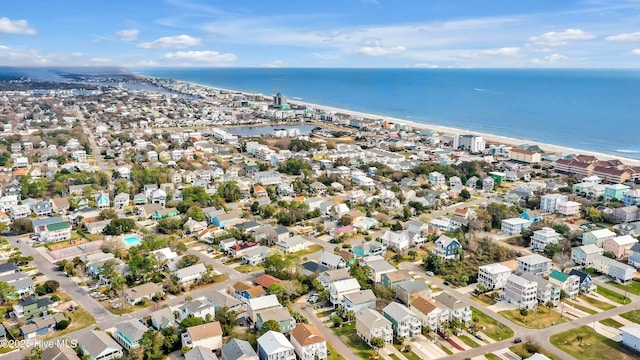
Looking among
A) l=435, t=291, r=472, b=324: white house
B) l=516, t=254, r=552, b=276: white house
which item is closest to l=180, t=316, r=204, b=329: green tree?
l=435, t=291, r=472, b=324: white house

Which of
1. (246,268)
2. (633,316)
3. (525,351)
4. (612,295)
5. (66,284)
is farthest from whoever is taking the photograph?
(246,268)

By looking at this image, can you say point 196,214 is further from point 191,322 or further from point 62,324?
point 191,322

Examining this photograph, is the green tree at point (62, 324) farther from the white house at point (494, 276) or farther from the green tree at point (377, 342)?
the white house at point (494, 276)

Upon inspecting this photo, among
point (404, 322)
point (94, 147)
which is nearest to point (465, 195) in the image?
point (404, 322)

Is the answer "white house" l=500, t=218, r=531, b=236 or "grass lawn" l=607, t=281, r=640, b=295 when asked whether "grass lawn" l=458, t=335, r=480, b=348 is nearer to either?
"grass lawn" l=607, t=281, r=640, b=295

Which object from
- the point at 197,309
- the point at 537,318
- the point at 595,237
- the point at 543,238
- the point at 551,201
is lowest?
the point at 537,318

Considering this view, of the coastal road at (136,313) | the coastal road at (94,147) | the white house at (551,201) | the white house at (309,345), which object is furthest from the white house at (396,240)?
the coastal road at (94,147)
